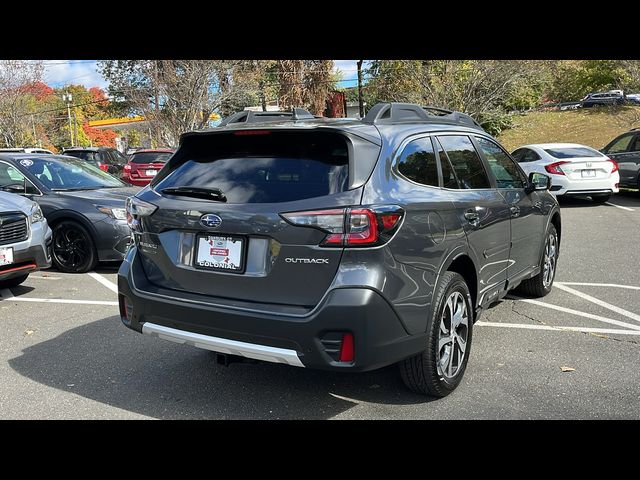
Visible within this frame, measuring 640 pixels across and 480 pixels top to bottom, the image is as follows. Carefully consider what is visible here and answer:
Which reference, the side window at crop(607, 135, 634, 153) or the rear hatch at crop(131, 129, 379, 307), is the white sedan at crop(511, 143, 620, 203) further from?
the rear hatch at crop(131, 129, 379, 307)

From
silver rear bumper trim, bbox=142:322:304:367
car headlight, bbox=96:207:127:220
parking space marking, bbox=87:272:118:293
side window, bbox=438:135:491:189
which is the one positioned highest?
side window, bbox=438:135:491:189

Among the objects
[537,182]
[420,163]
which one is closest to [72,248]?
[420,163]

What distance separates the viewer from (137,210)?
11.7 ft

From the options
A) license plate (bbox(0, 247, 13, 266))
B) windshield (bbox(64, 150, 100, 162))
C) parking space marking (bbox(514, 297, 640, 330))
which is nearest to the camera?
parking space marking (bbox(514, 297, 640, 330))

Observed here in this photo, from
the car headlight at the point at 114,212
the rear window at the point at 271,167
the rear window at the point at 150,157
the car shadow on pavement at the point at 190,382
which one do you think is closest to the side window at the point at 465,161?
the rear window at the point at 271,167

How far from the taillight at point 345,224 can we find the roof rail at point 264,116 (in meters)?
1.10

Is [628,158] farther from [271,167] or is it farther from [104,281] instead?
[271,167]

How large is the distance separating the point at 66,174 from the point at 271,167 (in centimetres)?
620

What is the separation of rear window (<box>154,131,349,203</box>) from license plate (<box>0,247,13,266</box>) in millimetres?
3170

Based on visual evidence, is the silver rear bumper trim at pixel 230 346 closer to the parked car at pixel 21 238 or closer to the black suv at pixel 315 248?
the black suv at pixel 315 248

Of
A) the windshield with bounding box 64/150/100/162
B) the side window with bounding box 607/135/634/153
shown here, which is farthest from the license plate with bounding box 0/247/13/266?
the windshield with bounding box 64/150/100/162

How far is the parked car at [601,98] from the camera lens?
38103 millimetres

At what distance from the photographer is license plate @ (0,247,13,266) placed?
5688mm
